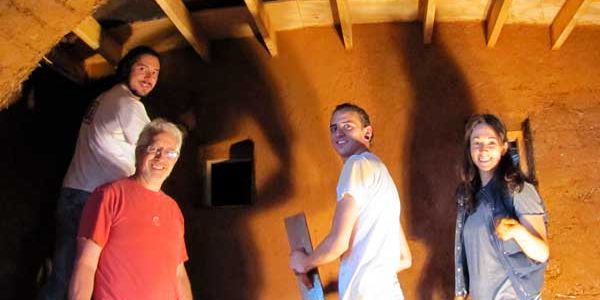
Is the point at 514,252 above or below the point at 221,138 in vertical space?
below

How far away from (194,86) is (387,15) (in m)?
1.16

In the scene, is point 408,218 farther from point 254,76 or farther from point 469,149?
point 254,76

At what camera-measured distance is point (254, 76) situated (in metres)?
3.12

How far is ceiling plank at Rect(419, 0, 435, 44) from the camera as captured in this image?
107 inches

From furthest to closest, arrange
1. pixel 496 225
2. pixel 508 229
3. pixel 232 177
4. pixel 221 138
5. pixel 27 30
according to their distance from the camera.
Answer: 1. pixel 232 177
2. pixel 221 138
3. pixel 496 225
4. pixel 508 229
5. pixel 27 30

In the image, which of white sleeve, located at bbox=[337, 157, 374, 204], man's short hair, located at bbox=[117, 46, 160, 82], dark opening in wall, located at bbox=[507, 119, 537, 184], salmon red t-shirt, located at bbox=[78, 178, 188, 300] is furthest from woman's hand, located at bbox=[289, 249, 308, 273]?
dark opening in wall, located at bbox=[507, 119, 537, 184]

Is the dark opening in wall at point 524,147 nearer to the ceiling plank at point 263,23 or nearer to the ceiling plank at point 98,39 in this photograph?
the ceiling plank at point 263,23

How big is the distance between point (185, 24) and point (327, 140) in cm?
95

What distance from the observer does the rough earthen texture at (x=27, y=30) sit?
1.42 metres

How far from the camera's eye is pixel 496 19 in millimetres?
2768

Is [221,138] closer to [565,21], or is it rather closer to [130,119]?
[130,119]

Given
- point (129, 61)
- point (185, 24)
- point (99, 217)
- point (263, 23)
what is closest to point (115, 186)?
point (99, 217)

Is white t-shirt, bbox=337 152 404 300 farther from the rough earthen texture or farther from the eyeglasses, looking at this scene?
the rough earthen texture

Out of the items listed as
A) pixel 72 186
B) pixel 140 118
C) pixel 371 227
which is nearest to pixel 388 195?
pixel 371 227
